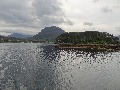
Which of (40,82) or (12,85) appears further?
(40,82)

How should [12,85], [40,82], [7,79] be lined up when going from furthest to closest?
1. [7,79]
2. [40,82]
3. [12,85]

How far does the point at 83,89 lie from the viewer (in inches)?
1944

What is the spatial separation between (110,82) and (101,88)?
7.95 metres

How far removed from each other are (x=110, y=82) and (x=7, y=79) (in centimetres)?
3109

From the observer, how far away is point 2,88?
163ft

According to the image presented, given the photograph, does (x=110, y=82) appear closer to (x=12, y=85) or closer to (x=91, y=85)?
(x=91, y=85)

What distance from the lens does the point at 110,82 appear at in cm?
5809

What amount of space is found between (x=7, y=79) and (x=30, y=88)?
1322cm

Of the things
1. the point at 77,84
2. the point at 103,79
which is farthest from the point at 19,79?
the point at 103,79

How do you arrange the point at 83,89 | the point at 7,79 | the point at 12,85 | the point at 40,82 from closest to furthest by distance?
the point at 83,89 → the point at 12,85 → the point at 40,82 → the point at 7,79

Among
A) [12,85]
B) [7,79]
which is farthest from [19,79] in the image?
[12,85]

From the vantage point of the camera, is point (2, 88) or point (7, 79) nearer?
point (2, 88)

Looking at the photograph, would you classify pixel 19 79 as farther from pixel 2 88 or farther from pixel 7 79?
pixel 2 88

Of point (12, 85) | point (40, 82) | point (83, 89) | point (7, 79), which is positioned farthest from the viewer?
point (7, 79)
